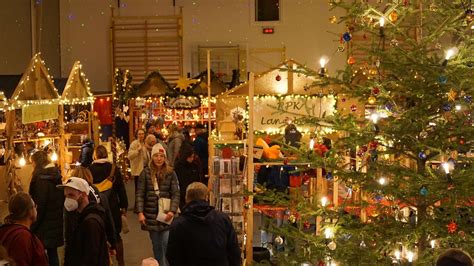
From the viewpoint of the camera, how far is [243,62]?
1758 cm

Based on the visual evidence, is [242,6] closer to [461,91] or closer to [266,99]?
[266,99]

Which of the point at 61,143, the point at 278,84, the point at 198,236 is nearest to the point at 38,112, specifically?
the point at 61,143

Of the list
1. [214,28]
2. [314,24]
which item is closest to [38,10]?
[214,28]

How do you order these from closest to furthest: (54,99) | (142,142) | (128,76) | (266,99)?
(54,99)
(142,142)
(266,99)
(128,76)

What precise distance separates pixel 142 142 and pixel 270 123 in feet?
7.33

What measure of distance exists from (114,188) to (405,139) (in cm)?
349

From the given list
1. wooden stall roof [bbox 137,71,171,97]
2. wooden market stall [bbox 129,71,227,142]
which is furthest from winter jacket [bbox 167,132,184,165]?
wooden stall roof [bbox 137,71,171,97]

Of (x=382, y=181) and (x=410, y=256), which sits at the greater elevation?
(x=382, y=181)

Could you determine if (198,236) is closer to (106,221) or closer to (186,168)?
(106,221)

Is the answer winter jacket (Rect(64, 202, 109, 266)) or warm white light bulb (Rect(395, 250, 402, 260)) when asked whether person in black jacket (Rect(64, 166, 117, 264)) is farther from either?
warm white light bulb (Rect(395, 250, 402, 260))

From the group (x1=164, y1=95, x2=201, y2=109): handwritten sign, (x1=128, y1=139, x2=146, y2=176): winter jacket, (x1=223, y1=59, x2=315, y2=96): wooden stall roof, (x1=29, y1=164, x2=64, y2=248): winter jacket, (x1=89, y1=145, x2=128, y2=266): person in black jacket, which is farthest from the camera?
(x1=164, y1=95, x2=201, y2=109): handwritten sign

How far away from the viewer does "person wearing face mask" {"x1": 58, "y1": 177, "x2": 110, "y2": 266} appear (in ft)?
16.0

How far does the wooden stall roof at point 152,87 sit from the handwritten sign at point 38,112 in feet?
19.1

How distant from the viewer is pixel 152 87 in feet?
51.1
